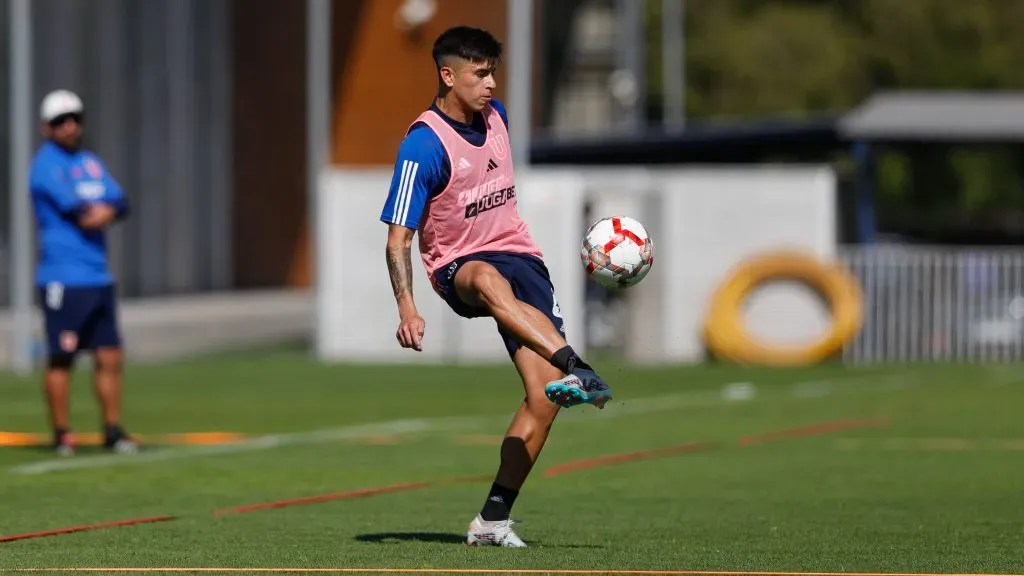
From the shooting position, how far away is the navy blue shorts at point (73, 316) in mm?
13914

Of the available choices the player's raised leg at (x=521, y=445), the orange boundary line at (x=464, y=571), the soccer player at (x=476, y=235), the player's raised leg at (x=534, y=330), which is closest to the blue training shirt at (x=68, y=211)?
the soccer player at (x=476, y=235)

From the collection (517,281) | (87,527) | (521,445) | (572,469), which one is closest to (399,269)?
(517,281)

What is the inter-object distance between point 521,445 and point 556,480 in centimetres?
348

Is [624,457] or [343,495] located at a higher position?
[343,495]

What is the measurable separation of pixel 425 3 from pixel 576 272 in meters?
9.66

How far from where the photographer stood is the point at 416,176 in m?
8.94

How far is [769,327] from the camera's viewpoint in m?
26.8

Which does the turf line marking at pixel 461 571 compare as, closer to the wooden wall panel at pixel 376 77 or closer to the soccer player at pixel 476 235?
the soccer player at pixel 476 235

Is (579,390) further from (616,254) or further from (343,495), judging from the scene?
(343,495)

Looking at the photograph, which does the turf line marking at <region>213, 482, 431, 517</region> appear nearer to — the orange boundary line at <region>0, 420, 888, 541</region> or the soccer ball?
the orange boundary line at <region>0, 420, 888, 541</region>

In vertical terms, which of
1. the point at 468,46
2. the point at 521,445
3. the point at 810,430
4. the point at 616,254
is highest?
the point at 468,46

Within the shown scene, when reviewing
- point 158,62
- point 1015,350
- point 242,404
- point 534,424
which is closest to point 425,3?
point 158,62

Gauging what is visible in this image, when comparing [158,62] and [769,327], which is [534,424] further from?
[158,62]

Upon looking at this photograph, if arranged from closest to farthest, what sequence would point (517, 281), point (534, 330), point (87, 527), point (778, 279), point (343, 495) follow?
point (534, 330) < point (517, 281) < point (87, 527) < point (343, 495) < point (778, 279)
